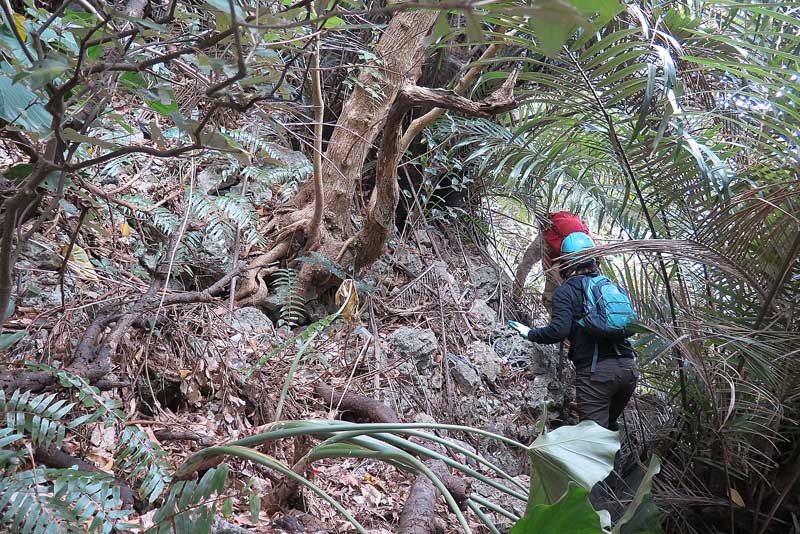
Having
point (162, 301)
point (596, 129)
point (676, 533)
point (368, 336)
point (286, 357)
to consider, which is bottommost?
point (676, 533)

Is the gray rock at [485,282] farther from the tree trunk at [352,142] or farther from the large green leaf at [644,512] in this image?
the large green leaf at [644,512]

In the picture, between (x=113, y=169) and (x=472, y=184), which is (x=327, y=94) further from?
(x=113, y=169)

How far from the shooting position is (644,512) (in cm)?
138

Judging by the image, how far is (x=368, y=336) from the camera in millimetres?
3188

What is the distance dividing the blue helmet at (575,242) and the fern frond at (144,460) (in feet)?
9.27

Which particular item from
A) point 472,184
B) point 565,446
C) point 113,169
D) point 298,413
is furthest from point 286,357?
point 472,184

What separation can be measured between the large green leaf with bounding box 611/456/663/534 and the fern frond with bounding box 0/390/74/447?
4.09 feet

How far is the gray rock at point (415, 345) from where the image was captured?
11.4 ft

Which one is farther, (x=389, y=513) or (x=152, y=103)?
(x=389, y=513)

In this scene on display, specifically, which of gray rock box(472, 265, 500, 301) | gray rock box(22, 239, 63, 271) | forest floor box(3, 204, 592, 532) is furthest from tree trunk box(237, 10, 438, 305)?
gray rock box(472, 265, 500, 301)

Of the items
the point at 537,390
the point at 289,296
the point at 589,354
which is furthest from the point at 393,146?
the point at 537,390

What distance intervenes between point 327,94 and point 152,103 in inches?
125

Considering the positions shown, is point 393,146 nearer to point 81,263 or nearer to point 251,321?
point 251,321

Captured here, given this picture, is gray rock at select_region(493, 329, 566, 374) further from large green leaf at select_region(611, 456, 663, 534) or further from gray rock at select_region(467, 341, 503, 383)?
large green leaf at select_region(611, 456, 663, 534)
